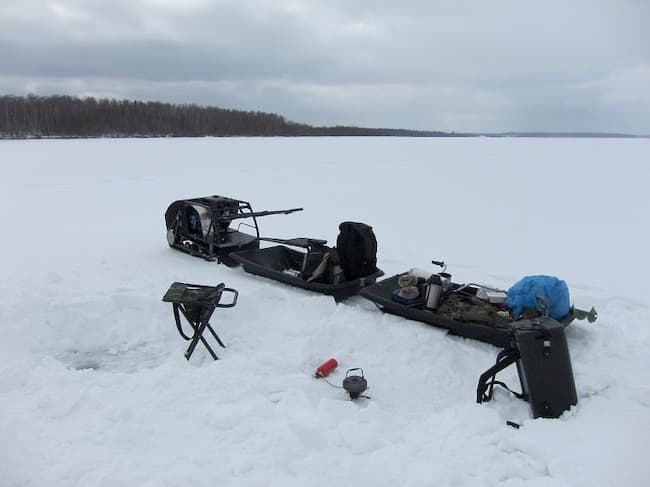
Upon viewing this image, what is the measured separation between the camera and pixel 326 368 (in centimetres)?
354

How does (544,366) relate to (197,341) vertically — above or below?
above

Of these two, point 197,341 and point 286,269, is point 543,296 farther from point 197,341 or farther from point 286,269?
point 286,269

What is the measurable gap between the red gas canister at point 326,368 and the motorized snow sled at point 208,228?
3058 millimetres

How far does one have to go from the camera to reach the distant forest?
5434 centimetres

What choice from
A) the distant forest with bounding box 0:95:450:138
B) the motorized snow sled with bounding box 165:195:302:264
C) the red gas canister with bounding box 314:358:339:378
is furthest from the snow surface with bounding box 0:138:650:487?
the distant forest with bounding box 0:95:450:138

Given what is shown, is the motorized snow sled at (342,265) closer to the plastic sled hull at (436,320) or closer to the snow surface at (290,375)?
the snow surface at (290,375)

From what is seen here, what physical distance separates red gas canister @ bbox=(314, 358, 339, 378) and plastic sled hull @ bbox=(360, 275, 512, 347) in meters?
0.97

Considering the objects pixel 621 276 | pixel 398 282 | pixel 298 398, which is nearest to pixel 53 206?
pixel 398 282

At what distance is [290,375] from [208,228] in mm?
3538

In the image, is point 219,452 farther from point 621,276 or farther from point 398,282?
point 621,276

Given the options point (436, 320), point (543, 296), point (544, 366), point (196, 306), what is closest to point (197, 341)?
point (196, 306)

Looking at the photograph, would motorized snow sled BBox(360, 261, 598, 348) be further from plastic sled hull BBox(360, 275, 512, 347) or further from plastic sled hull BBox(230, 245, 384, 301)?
plastic sled hull BBox(230, 245, 384, 301)

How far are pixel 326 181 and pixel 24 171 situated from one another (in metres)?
9.54

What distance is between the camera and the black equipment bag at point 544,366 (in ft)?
9.34
